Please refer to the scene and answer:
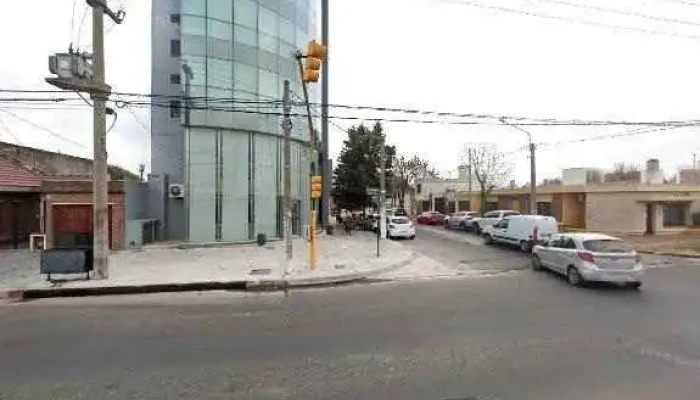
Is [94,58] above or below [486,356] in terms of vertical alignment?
above

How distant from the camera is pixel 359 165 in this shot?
49.2 meters

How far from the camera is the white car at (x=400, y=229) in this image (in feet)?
111

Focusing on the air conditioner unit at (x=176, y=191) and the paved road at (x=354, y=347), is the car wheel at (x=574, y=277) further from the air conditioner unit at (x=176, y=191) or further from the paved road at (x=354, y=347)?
the air conditioner unit at (x=176, y=191)

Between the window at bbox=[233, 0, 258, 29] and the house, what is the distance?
9745mm

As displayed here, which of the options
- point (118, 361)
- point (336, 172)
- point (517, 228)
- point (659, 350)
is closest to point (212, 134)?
point (517, 228)

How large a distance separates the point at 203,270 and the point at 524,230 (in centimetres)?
1614

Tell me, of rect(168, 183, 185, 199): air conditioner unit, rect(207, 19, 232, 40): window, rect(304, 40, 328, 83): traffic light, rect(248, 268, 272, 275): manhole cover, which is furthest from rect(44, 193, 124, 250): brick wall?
rect(304, 40, 328, 83): traffic light

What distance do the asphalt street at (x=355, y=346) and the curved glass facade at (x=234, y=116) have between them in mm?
13217

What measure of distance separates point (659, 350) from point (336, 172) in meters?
44.7

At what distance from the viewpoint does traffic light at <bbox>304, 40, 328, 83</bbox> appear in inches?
479

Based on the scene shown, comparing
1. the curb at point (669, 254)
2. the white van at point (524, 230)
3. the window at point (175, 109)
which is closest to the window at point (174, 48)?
the window at point (175, 109)

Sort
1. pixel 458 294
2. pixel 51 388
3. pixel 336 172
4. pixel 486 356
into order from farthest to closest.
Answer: pixel 336 172 < pixel 458 294 < pixel 486 356 < pixel 51 388

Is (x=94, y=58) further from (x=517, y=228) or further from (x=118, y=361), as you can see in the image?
(x=517, y=228)

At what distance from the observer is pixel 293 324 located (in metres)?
9.72
